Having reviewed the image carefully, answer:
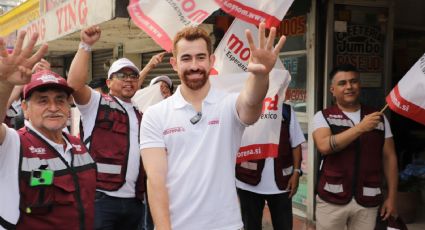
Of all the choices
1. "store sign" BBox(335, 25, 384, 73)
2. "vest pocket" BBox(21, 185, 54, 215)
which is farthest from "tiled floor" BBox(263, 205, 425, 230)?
"vest pocket" BBox(21, 185, 54, 215)

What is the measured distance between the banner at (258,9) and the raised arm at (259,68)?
1298mm

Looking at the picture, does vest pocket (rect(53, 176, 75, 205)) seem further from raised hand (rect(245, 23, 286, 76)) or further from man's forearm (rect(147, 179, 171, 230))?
raised hand (rect(245, 23, 286, 76))

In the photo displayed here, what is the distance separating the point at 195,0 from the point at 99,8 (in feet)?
8.59

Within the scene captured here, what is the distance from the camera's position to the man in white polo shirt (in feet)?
7.32

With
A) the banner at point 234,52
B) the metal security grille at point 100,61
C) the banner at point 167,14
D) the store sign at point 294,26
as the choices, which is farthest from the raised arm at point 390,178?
the metal security grille at point 100,61

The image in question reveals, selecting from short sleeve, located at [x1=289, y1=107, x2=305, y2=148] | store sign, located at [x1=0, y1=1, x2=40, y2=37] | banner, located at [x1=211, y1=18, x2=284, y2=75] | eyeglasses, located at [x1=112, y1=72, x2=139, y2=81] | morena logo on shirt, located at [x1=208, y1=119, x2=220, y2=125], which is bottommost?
short sleeve, located at [x1=289, y1=107, x2=305, y2=148]

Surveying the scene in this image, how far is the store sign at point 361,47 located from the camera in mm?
5355

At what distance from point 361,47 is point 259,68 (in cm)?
381

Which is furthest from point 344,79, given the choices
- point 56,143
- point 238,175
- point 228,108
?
point 56,143

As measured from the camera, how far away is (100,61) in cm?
1329

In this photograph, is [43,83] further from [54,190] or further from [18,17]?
[18,17]

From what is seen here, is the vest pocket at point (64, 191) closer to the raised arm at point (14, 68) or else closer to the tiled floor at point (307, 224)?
the raised arm at point (14, 68)

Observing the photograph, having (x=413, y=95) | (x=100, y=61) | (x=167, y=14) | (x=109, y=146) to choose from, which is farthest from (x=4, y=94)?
(x=100, y=61)

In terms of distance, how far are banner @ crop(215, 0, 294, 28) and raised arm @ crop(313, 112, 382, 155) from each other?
97 centimetres
